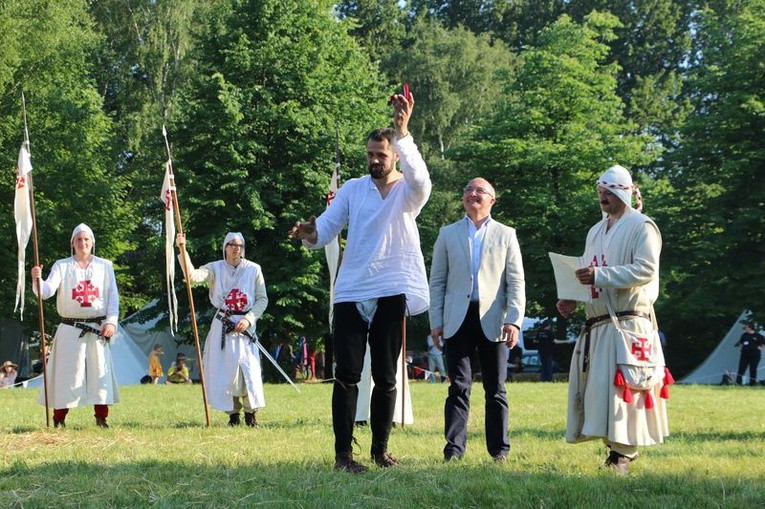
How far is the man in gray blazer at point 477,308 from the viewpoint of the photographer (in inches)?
306

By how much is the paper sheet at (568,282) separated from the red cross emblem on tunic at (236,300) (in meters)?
5.05

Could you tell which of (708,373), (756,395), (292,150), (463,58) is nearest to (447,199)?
(463,58)

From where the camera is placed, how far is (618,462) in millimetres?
7363

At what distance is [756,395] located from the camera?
64.5 ft

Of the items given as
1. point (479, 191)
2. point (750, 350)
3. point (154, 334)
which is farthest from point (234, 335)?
point (154, 334)

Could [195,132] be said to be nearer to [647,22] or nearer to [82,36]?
[82,36]

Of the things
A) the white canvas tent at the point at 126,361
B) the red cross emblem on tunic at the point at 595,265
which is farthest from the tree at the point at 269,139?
the red cross emblem on tunic at the point at 595,265

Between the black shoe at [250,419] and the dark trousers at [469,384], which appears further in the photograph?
the black shoe at [250,419]

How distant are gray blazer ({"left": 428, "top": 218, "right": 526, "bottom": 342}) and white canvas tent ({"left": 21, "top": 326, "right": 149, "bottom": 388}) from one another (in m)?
25.5

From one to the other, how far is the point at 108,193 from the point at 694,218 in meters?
18.0

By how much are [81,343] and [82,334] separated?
0.10 meters

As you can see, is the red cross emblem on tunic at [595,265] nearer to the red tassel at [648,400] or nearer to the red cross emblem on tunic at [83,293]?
the red tassel at [648,400]

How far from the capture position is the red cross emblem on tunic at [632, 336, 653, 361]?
7.34m

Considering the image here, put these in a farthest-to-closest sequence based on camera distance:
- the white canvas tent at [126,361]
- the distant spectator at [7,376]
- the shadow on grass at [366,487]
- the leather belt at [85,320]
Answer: the white canvas tent at [126,361], the distant spectator at [7,376], the leather belt at [85,320], the shadow on grass at [366,487]
